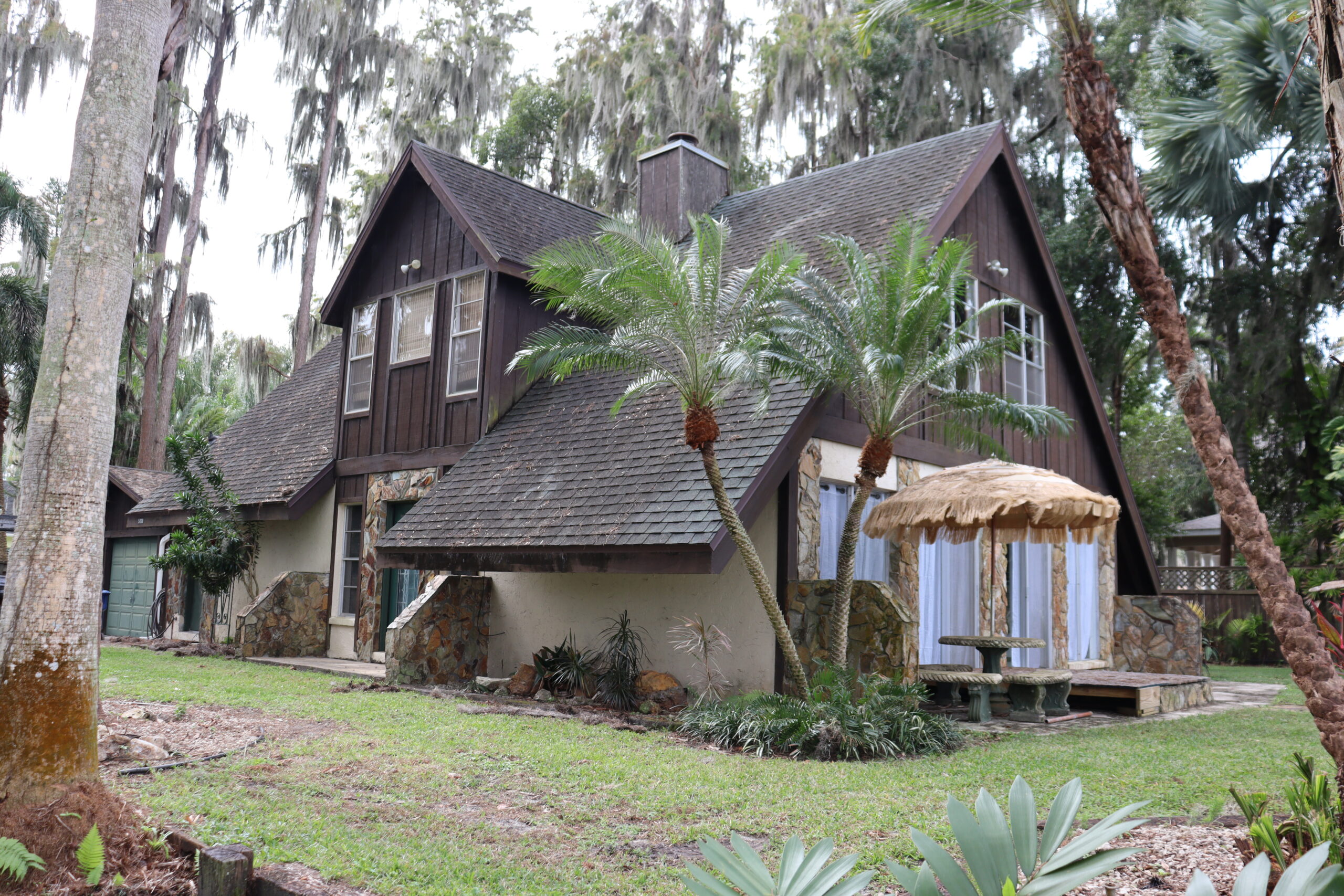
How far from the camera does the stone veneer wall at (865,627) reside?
8859mm

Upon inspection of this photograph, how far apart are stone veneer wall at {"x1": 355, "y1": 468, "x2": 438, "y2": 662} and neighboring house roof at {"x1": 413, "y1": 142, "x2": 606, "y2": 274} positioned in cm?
311

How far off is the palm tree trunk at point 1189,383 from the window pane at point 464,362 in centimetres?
899

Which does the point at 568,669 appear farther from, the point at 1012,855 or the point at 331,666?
the point at 1012,855

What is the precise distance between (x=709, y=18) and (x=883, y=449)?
67.0 ft

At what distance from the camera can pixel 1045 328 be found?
14281mm

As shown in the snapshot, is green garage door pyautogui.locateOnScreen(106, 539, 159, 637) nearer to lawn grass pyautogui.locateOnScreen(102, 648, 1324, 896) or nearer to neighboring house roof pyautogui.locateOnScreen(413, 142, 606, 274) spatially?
neighboring house roof pyautogui.locateOnScreen(413, 142, 606, 274)

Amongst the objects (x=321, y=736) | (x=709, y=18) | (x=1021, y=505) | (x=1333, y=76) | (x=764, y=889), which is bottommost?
(x=321, y=736)

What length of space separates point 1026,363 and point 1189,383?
9542 mm

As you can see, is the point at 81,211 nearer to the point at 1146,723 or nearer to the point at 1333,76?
the point at 1333,76

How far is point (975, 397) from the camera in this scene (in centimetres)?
898

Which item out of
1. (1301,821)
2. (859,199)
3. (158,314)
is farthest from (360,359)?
(158,314)

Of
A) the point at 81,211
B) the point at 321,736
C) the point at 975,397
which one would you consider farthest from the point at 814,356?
the point at 81,211

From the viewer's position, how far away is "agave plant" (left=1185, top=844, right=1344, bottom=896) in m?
1.42

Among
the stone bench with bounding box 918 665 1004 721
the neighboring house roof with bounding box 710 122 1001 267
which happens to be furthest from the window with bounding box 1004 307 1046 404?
the stone bench with bounding box 918 665 1004 721
